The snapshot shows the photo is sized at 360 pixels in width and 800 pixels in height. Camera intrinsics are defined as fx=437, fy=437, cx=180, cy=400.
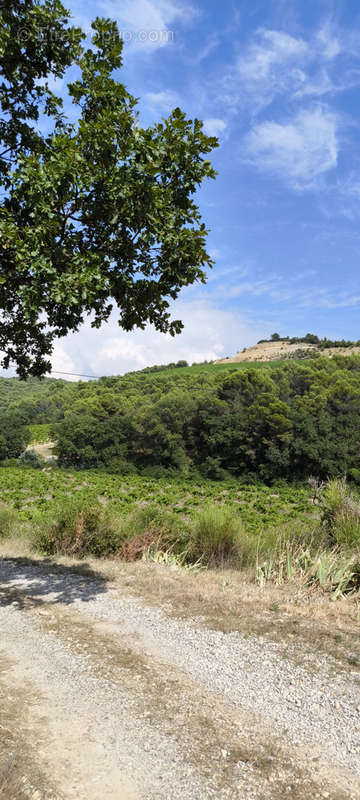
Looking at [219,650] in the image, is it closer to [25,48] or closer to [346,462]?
[25,48]

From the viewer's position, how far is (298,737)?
3438 millimetres

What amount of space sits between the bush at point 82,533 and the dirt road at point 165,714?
358 centimetres

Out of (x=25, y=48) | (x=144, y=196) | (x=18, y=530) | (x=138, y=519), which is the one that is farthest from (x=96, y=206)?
(x=18, y=530)

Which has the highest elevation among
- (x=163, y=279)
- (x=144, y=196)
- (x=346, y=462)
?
(x=144, y=196)

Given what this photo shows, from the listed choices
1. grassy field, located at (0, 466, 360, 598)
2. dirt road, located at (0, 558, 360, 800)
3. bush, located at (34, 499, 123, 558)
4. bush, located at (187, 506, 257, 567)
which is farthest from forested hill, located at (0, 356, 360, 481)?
dirt road, located at (0, 558, 360, 800)

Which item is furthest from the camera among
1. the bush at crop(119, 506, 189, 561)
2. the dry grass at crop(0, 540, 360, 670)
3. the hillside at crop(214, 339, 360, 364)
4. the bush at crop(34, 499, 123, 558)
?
the hillside at crop(214, 339, 360, 364)

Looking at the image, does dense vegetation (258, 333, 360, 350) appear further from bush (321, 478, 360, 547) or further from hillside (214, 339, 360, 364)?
bush (321, 478, 360, 547)

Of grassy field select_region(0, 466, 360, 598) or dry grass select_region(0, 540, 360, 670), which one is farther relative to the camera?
grassy field select_region(0, 466, 360, 598)

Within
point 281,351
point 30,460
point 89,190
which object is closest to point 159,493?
point 30,460

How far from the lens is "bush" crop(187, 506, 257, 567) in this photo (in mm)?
8906

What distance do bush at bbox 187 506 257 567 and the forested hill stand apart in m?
48.2

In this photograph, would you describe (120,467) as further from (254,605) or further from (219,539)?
(254,605)

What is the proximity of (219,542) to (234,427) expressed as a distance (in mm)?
56886

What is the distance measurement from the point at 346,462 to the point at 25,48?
185 ft
